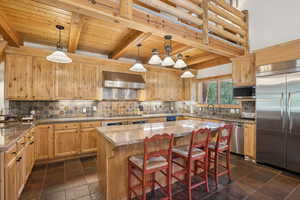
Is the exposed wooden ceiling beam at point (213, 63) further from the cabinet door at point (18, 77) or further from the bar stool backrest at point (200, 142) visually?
the cabinet door at point (18, 77)

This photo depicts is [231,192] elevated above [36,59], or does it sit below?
below

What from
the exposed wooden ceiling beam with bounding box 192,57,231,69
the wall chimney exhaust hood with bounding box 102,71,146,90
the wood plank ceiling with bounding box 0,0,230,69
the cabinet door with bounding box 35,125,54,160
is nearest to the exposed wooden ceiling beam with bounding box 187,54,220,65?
the exposed wooden ceiling beam with bounding box 192,57,231,69

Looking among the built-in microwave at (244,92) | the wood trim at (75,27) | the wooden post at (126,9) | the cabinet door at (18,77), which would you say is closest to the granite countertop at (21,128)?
the built-in microwave at (244,92)

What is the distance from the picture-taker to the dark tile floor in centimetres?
217

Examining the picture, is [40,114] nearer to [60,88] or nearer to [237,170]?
[60,88]

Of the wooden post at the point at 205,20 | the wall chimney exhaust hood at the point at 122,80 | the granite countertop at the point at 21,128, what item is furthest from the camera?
the wall chimney exhaust hood at the point at 122,80

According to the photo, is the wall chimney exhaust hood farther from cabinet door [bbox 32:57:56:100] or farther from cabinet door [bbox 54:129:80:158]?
cabinet door [bbox 54:129:80:158]

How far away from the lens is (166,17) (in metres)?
2.70

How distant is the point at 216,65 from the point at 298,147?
10.8ft

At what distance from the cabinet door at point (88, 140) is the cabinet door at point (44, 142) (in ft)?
2.18

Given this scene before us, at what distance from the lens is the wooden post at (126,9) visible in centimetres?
223

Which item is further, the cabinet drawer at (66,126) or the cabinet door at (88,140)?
the cabinet door at (88,140)

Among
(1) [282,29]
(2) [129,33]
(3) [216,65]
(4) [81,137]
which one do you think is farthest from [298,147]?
(4) [81,137]

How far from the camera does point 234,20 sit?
395cm
